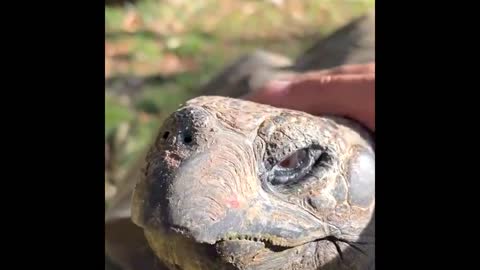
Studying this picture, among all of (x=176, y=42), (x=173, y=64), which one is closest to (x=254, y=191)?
(x=173, y=64)

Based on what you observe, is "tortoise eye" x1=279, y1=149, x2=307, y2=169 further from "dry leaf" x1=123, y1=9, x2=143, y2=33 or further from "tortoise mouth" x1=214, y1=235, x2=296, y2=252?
"dry leaf" x1=123, y1=9, x2=143, y2=33

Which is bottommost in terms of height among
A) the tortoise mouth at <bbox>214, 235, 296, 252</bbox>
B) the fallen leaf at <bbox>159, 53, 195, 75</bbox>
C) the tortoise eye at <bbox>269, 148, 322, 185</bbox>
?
the tortoise mouth at <bbox>214, 235, 296, 252</bbox>

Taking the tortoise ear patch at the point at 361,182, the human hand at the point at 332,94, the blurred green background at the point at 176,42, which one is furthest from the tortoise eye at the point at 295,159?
the blurred green background at the point at 176,42

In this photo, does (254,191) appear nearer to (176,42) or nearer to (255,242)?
(255,242)

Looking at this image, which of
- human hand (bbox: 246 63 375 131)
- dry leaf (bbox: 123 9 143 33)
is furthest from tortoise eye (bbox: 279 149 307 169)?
dry leaf (bbox: 123 9 143 33)

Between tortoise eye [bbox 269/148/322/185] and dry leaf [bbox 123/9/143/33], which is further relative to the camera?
dry leaf [bbox 123/9/143/33]

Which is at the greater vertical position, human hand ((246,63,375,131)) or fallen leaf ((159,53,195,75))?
fallen leaf ((159,53,195,75))
